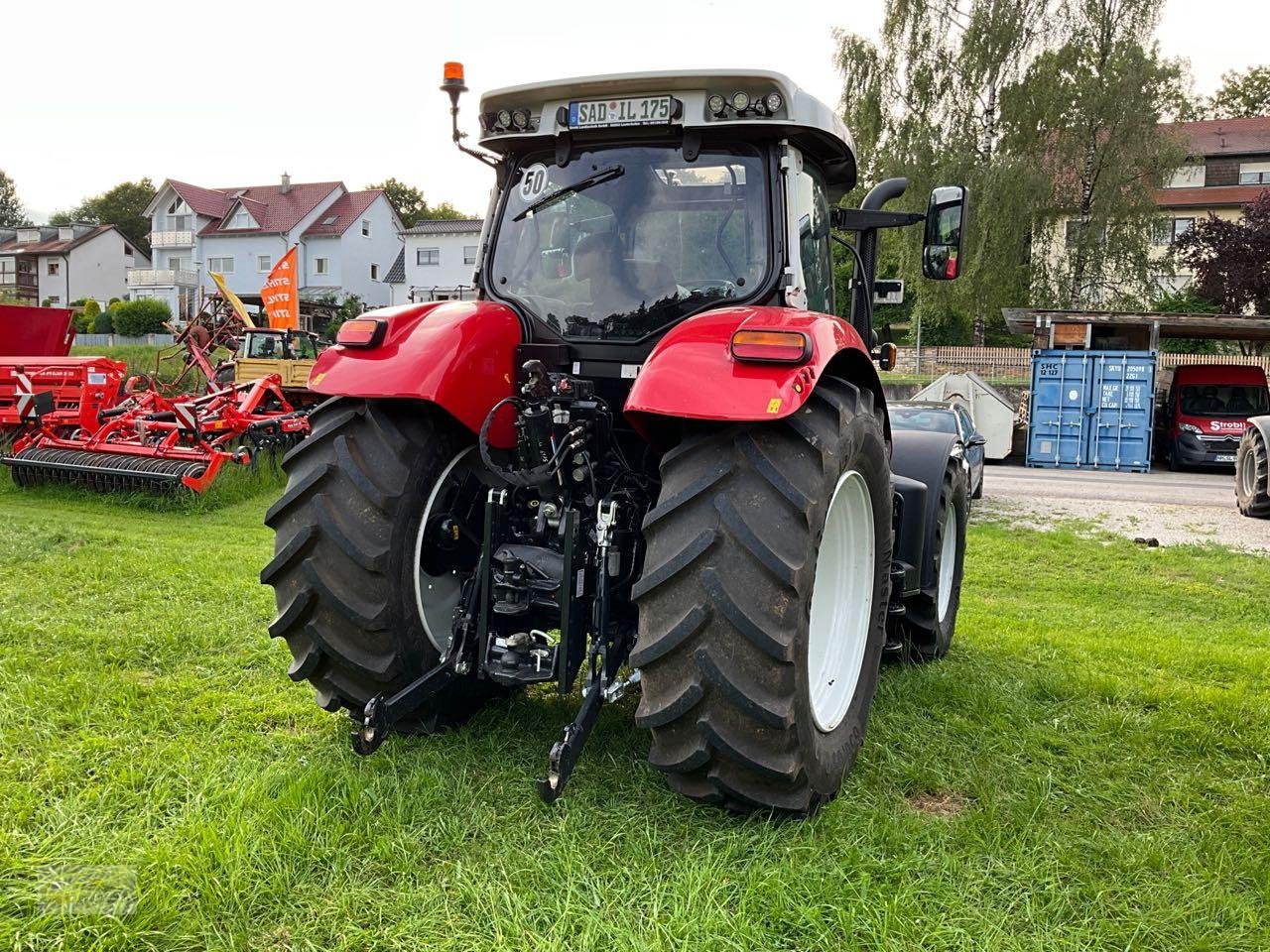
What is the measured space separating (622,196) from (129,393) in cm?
1059

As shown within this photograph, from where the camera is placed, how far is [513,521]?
3.29 metres

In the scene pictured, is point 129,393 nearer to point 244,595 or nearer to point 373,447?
point 244,595

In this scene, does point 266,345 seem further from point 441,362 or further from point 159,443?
point 441,362

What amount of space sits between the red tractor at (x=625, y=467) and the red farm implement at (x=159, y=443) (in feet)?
23.4

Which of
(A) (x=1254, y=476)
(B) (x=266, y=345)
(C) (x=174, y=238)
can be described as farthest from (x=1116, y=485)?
(C) (x=174, y=238)

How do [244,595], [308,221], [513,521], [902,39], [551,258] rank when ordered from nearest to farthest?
[513,521]
[551,258]
[244,595]
[902,39]
[308,221]

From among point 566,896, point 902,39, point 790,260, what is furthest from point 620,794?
→ point 902,39

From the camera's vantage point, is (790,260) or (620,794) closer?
(620,794)

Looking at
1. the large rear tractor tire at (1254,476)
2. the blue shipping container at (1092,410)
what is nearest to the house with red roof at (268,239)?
the blue shipping container at (1092,410)

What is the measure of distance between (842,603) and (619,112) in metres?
1.86

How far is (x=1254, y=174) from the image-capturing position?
1734 inches

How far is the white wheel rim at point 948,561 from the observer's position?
5.18 metres

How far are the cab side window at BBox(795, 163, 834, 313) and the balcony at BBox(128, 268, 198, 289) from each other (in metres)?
53.4

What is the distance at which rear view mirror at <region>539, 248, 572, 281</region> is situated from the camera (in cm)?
356
